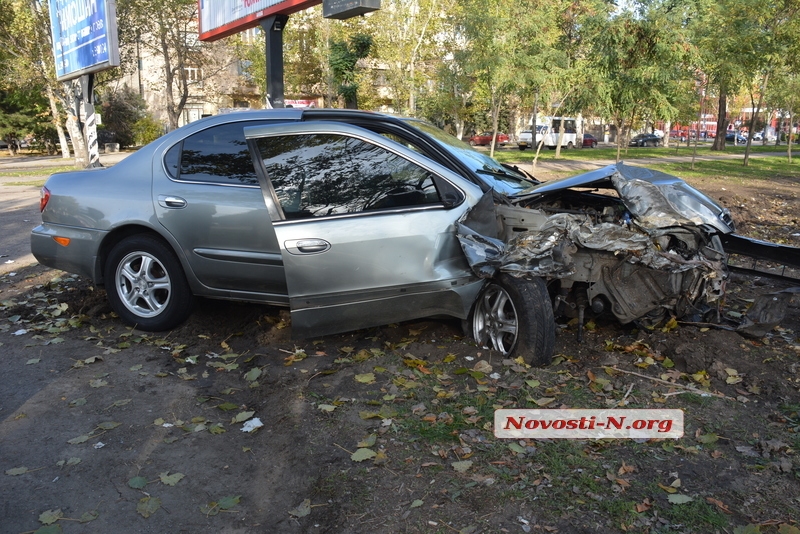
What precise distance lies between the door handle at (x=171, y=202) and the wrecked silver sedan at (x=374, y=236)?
0.7 inches

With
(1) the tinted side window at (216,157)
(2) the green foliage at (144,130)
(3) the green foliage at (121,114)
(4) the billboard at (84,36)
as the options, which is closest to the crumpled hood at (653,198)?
(1) the tinted side window at (216,157)

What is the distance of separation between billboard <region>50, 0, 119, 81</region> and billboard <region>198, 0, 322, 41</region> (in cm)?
194

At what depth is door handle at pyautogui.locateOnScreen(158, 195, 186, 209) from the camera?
516cm

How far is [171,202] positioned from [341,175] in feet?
4.60

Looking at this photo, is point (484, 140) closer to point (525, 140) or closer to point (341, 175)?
point (525, 140)

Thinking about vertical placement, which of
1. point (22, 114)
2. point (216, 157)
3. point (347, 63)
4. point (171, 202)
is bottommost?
point (171, 202)

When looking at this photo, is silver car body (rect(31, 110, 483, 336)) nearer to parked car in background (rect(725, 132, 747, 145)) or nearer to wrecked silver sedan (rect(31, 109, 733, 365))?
wrecked silver sedan (rect(31, 109, 733, 365))

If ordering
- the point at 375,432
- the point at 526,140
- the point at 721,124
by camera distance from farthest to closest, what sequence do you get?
1. the point at 526,140
2. the point at 721,124
3. the point at 375,432

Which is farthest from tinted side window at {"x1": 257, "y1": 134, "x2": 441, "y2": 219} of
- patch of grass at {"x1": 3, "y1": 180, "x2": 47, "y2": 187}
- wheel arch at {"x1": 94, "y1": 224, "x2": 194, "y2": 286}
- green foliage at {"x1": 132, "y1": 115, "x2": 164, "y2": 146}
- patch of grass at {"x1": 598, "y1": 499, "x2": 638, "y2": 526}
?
green foliage at {"x1": 132, "y1": 115, "x2": 164, "y2": 146}

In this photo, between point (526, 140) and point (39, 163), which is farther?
point (526, 140)

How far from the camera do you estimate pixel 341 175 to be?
189 inches

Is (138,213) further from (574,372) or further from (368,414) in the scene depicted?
(574,372)

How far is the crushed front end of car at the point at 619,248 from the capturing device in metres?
4.54

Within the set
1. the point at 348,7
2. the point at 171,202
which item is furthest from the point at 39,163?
the point at 171,202
